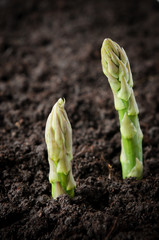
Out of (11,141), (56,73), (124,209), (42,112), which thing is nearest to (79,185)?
(124,209)

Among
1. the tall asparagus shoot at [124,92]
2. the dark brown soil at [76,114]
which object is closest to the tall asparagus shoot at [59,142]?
the dark brown soil at [76,114]

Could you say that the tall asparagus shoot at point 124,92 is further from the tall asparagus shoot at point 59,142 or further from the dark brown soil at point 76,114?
the tall asparagus shoot at point 59,142

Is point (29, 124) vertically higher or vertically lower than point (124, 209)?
higher

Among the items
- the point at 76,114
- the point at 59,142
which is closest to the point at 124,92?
the point at 59,142

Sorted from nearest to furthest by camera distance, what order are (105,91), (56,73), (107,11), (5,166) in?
(5,166), (105,91), (56,73), (107,11)

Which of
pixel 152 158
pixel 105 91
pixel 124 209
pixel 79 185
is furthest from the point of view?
pixel 105 91

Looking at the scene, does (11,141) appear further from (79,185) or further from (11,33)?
(11,33)

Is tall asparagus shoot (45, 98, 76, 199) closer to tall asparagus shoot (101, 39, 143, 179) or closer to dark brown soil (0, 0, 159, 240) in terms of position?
dark brown soil (0, 0, 159, 240)

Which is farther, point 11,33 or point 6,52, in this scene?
point 11,33

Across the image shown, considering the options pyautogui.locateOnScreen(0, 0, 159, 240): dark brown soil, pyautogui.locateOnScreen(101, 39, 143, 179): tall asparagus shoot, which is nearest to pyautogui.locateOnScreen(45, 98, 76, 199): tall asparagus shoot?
pyautogui.locateOnScreen(0, 0, 159, 240): dark brown soil
